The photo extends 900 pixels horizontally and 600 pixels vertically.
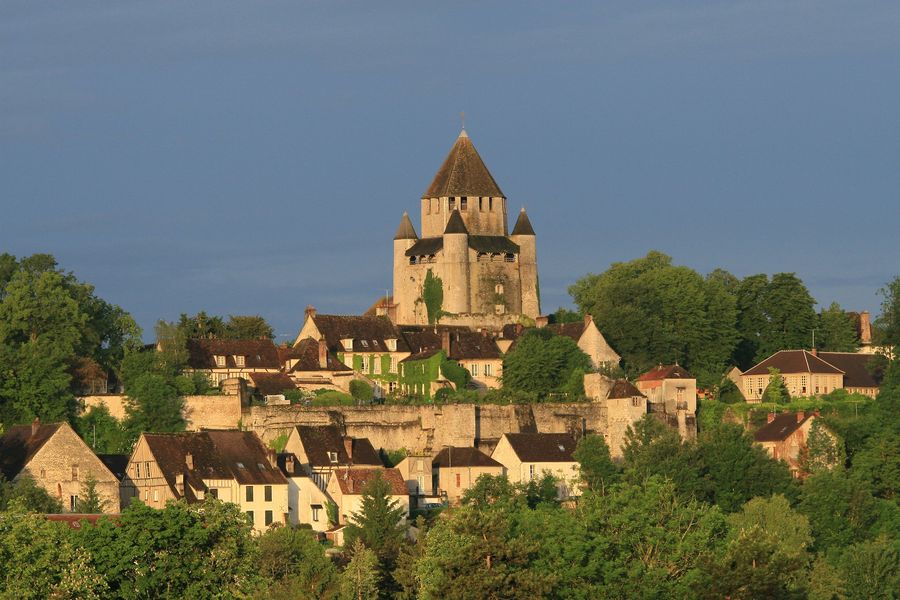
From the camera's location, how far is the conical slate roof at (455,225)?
368ft

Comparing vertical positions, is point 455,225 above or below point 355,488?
above

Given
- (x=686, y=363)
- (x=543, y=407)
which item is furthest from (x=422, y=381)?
(x=686, y=363)

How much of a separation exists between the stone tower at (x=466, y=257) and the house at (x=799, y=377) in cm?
1068

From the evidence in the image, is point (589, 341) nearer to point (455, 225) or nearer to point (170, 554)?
point (455, 225)

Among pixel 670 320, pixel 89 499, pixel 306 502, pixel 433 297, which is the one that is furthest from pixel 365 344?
pixel 89 499

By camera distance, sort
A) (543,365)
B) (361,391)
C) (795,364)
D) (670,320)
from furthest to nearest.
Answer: (670,320) < (795,364) < (543,365) < (361,391)

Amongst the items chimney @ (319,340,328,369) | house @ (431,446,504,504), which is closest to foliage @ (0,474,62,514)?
house @ (431,446,504,504)

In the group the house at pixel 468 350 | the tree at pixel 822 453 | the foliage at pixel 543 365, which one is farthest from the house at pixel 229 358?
the tree at pixel 822 453

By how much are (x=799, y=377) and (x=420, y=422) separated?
1925 centimetres

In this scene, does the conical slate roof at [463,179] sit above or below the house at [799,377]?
above

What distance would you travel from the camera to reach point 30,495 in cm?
8425

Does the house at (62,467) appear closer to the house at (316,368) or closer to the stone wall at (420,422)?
the stone wall at (420,422)

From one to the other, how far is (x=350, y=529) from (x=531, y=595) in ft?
63.7

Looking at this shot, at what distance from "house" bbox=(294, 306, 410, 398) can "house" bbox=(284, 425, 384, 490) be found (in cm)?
848
